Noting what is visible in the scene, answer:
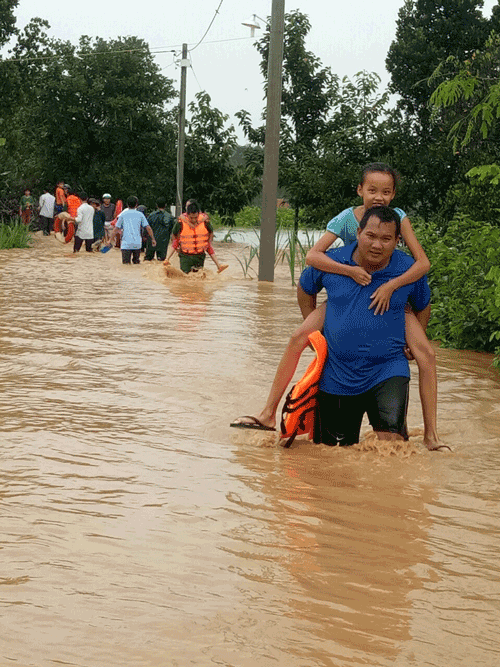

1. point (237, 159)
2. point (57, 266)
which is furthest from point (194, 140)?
point (57, 266)

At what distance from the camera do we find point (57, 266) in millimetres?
25094

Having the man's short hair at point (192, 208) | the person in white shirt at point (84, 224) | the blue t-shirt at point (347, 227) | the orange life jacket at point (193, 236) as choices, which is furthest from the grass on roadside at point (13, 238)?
the blue t-shirt at point (347, 227)

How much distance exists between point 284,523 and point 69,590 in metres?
1.26

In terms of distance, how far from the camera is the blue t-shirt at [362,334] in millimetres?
6273

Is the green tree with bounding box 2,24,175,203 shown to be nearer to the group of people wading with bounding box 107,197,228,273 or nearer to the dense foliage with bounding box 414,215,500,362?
the group of people wading with bounding box 107,197,228,273

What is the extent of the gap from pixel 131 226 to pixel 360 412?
64.1ft

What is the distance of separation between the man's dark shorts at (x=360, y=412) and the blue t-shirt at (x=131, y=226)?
19.3 metres

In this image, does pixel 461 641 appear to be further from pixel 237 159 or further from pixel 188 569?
pixel 237 159

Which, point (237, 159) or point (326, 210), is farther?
point (237, 159)

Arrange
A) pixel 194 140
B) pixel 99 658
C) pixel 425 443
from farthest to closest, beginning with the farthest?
pixel 194 140 < pixel 425 443 < pixel 99 658

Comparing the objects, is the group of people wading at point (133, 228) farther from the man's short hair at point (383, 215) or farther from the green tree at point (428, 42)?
the man's short hair at point (383, 215)

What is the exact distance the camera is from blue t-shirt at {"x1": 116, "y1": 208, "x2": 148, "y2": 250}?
2547 centimetres

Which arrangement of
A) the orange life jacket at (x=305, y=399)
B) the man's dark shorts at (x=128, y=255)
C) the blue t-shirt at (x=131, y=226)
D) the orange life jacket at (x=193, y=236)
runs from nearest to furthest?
the orange life jacket at (x=305, y=399) < the orange life jacket at (x=193, y=236) < the blue t-shirt at (x=131, y=226) < the man's dark shorts at (x=128, y=255)

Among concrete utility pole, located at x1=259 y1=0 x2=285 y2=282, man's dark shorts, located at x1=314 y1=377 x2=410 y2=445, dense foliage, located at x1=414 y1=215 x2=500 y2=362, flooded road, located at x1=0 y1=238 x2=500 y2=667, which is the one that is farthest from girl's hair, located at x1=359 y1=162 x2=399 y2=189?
concrete utility pole, located at x1=259 y1=0 x2=285 y2=282
